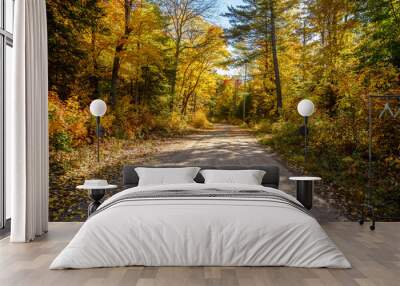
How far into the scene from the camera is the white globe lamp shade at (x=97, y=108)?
6.29m

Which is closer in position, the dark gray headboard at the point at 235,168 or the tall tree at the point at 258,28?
the dark gray headboard at the point at 235,168

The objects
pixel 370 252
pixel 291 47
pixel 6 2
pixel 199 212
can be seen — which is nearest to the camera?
pixel 199 212

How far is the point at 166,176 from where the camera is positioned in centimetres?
546

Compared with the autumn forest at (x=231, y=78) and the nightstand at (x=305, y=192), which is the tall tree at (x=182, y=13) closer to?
the autumn forest at (x=231, y=78)

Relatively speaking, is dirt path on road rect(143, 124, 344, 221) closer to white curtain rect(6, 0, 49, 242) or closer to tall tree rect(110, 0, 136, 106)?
tall tree rect(110, 0, 136, 106)

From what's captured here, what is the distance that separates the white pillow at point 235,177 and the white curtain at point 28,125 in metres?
1.98

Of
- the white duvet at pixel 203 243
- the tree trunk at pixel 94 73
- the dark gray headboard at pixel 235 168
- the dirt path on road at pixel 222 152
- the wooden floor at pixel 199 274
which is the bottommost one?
the wooden floor at pixel 199 274

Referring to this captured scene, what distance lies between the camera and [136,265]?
12.1ft

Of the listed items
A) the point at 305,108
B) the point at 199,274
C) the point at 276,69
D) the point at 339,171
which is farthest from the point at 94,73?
the point at 199,274

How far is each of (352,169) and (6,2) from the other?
4.98 m

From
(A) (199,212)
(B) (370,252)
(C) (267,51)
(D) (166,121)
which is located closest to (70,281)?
(A) (199,212)

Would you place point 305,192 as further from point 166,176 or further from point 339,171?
point 166,176

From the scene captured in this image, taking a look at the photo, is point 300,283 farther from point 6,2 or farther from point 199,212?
point 6,2

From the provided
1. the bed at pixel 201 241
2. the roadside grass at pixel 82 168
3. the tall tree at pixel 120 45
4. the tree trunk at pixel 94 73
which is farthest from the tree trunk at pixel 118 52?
the bed at pixel 201 241
